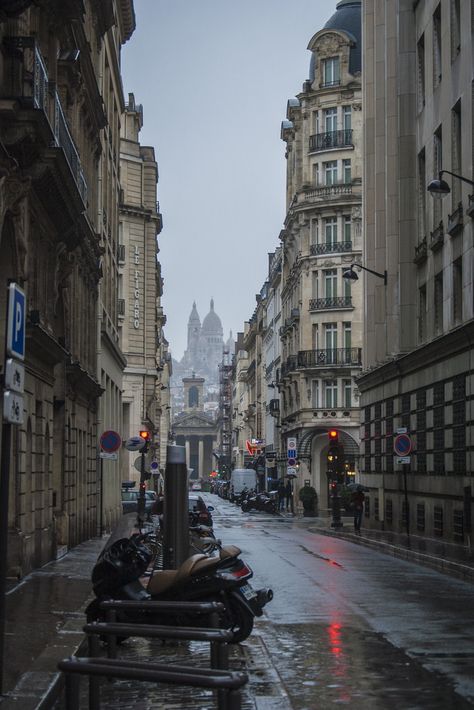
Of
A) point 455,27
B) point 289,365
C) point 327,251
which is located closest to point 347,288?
point 327,251

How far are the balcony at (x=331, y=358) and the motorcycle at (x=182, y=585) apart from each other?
201 feet

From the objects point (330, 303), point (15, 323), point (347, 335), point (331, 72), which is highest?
point (331, 72)

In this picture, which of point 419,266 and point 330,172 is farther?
point 330,172

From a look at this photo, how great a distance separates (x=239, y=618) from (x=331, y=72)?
227 feet

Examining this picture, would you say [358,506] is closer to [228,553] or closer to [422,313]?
[422,313]

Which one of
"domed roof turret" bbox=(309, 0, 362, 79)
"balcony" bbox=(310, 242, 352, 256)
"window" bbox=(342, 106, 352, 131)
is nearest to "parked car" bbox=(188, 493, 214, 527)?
"balcony" bbox=(310, 242, 352, 256)

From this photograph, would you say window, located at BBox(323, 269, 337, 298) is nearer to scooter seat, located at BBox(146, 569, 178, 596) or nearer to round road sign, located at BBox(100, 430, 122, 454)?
round road sign, located at BBox(100, 430, 122, 454)

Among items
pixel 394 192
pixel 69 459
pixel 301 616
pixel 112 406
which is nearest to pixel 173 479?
pixel 301 616

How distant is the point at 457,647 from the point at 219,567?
2.69 m

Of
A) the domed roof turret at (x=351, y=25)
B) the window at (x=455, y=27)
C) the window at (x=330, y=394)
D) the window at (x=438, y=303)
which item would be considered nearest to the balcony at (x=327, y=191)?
the domed roof turret at (x=351, y=25)

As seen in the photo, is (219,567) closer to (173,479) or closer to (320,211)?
(173,479)

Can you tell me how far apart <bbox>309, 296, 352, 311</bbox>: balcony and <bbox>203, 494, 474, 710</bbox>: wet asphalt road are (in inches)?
1938

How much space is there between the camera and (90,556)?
93.1ft

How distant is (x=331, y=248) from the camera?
76.9 m
